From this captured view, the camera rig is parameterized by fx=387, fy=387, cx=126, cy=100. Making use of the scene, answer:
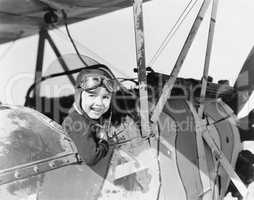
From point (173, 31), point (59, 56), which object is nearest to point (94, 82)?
point (59, 56)

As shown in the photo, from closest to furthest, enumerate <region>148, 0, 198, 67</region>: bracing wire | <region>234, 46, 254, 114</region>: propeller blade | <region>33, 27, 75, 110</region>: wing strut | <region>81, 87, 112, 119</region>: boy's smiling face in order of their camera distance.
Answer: <region>81, 87, 112, 119</region>: boy's smiling face
<region>33, 27, 75, 110</region>: wing strut
<region>148, 0, 198, 67</region>: bracing wire
<region>234, 46, 254, 114</region>: propeller blade

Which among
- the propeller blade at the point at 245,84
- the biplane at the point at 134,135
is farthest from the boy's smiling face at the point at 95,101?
the propeller blade at the point at 245,84

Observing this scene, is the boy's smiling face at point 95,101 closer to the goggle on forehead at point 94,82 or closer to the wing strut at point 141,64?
the goggle on forehead at point 94,82

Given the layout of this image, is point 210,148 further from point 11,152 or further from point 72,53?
point 11,152

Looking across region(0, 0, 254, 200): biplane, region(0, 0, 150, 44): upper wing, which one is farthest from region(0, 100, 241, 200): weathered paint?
region(0, 0, 150, 44): upper wing

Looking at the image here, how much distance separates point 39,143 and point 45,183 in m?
0.20

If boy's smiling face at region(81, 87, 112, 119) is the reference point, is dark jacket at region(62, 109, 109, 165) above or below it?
below

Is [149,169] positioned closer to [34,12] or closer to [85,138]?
[85,138]

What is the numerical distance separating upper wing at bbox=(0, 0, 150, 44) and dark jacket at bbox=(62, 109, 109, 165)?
870 mm

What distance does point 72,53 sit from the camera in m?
2.61

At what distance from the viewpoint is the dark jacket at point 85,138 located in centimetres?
206

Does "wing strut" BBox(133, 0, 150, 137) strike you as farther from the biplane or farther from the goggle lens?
the goggle lens

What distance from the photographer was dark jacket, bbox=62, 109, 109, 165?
2059 mm

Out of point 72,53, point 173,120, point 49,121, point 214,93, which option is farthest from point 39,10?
point 214,93
